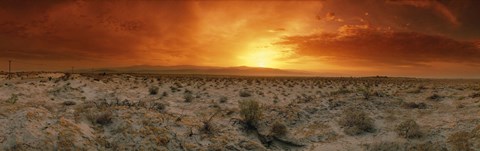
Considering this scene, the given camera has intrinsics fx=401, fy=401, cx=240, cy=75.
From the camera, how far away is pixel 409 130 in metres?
15.5

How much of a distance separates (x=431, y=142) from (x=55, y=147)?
41.5 ft

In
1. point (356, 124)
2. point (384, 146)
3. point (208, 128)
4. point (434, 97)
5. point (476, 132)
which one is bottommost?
point (384, 146)

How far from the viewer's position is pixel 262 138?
15.7 meters

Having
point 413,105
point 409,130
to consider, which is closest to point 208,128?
point 409,130

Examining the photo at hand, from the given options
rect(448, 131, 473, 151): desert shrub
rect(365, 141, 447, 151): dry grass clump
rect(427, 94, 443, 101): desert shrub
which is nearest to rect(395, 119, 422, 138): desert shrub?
rect(365, 141, 447, 151): dry grass clump

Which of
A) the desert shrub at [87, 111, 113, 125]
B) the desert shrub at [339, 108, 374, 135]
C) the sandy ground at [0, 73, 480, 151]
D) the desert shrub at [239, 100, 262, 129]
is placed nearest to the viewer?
the sandy ground at [0, 73, 480, 151]

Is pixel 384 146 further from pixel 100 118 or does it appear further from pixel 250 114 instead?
pixel 100 118

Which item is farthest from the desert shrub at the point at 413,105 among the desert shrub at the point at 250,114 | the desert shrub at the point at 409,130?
the desert shrub at the point at 250,114

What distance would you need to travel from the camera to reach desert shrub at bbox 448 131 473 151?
13664mm

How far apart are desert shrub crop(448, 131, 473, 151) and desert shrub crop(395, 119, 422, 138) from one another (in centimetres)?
113

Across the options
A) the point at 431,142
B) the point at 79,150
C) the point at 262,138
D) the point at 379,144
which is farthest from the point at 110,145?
the point at 431,142

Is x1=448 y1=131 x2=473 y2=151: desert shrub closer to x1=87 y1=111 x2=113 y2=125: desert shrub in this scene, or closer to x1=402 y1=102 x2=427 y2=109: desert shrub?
x1=402 y1=102 x2=427 y2=109: desert shrub

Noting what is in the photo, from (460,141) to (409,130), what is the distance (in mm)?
1818

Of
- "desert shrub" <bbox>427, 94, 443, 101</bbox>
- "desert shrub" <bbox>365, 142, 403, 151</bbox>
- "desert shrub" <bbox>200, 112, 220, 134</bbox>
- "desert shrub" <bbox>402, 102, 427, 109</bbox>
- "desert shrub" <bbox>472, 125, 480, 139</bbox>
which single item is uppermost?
"desert shrub" <bbox>427, 94, 443, 101</bbox>
